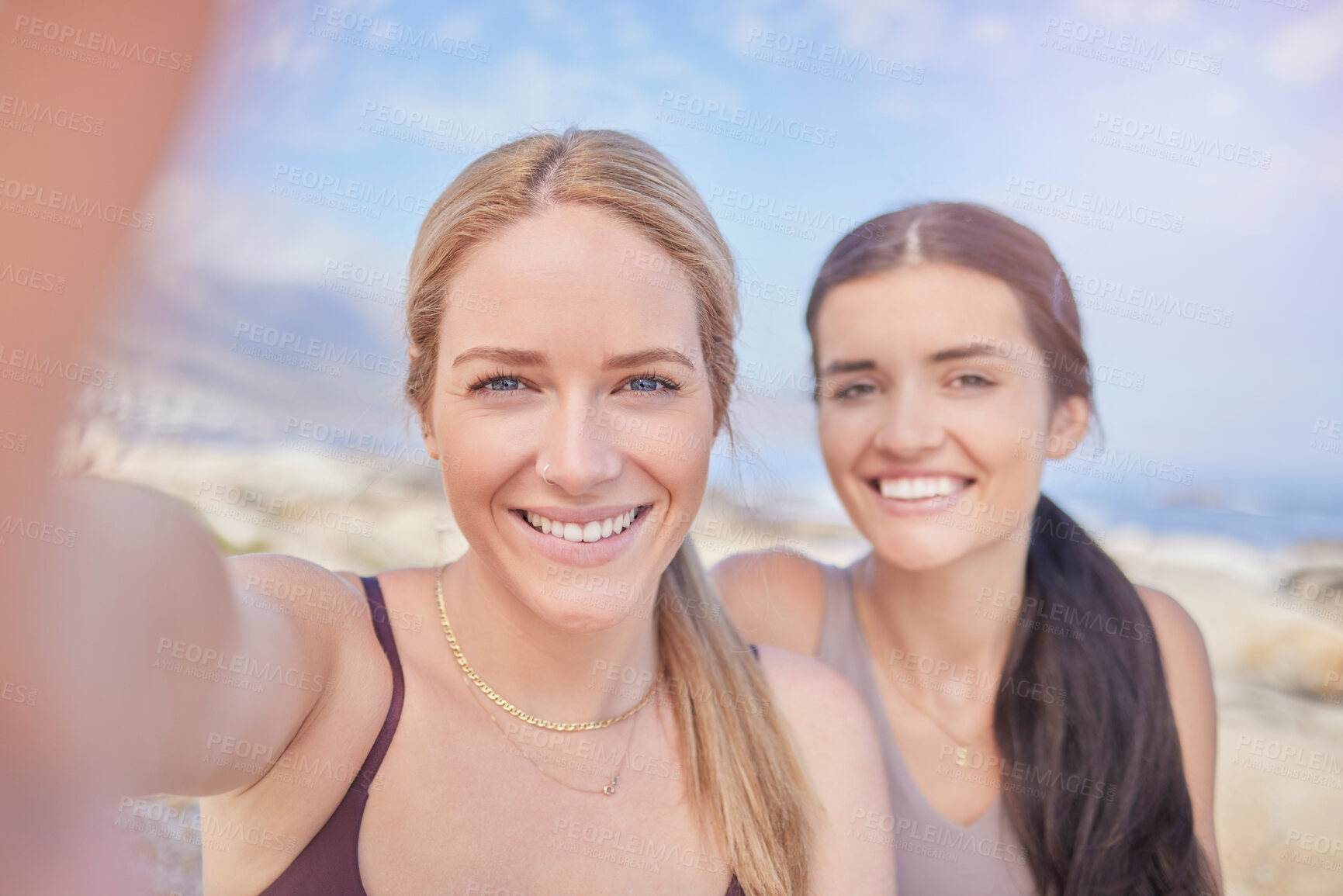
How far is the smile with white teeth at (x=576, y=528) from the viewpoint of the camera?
1.75 meters

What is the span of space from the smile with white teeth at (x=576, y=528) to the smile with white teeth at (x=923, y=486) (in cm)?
103

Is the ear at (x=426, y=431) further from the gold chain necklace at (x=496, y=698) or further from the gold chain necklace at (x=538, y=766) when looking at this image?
the gold chain necklace at (x=538, y=766)

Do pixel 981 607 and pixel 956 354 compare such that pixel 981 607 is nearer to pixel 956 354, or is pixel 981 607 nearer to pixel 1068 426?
pixel 1068 426

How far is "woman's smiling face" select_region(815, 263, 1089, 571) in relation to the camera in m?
2.45

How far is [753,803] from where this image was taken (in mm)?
1936

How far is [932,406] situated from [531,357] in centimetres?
128

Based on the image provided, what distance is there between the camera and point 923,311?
2.44m

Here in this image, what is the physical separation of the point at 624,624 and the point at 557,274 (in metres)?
0.78

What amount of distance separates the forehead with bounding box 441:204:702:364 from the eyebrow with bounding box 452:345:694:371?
0.5 inches

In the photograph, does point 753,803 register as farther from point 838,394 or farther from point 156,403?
point 156,403

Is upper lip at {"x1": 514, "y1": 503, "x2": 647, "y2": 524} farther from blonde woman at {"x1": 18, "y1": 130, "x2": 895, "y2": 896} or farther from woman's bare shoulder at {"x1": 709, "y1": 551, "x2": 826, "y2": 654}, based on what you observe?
woman's bare shoulder at {"x1": 709, "y1": 551, "x2": 826, "y2": 654}

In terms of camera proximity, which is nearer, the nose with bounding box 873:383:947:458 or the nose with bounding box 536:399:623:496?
the nose with bounding box 536:399:623:496

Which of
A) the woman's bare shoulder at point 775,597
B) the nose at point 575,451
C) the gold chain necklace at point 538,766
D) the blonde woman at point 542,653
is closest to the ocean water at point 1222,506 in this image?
the woman's bare shoulder at point 775,597

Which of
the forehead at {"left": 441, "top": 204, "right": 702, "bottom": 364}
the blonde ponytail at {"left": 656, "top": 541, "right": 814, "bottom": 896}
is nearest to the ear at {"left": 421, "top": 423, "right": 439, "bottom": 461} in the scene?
the forehead at {"left": 441, "top": 204, "right": 702, "bottom": 364}
